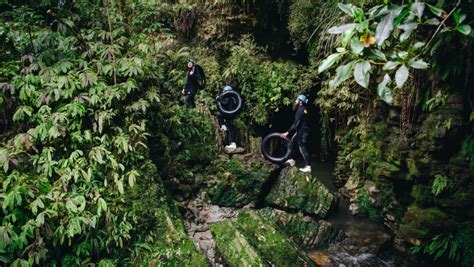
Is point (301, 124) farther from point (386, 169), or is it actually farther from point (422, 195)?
point (422, 195)

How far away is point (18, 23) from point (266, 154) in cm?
581

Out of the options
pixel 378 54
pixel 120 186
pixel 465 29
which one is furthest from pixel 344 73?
pixel 120 186

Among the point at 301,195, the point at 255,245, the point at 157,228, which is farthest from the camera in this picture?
the point at 301,195

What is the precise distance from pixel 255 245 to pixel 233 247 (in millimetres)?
416

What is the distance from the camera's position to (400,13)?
196 cm

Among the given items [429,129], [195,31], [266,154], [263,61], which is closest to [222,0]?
[195,31]

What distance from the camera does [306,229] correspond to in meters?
7.16

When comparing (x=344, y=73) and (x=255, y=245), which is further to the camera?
(x=255, y=245)

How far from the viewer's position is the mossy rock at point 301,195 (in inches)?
297

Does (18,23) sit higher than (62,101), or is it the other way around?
(18,23)

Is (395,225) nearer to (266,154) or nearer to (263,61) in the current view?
(266,154)

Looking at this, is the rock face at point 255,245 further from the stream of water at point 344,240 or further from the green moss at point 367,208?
the green moss at point 367,208

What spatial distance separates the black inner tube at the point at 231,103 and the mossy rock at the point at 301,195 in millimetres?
2022

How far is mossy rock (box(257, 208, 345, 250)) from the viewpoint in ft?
22.9
